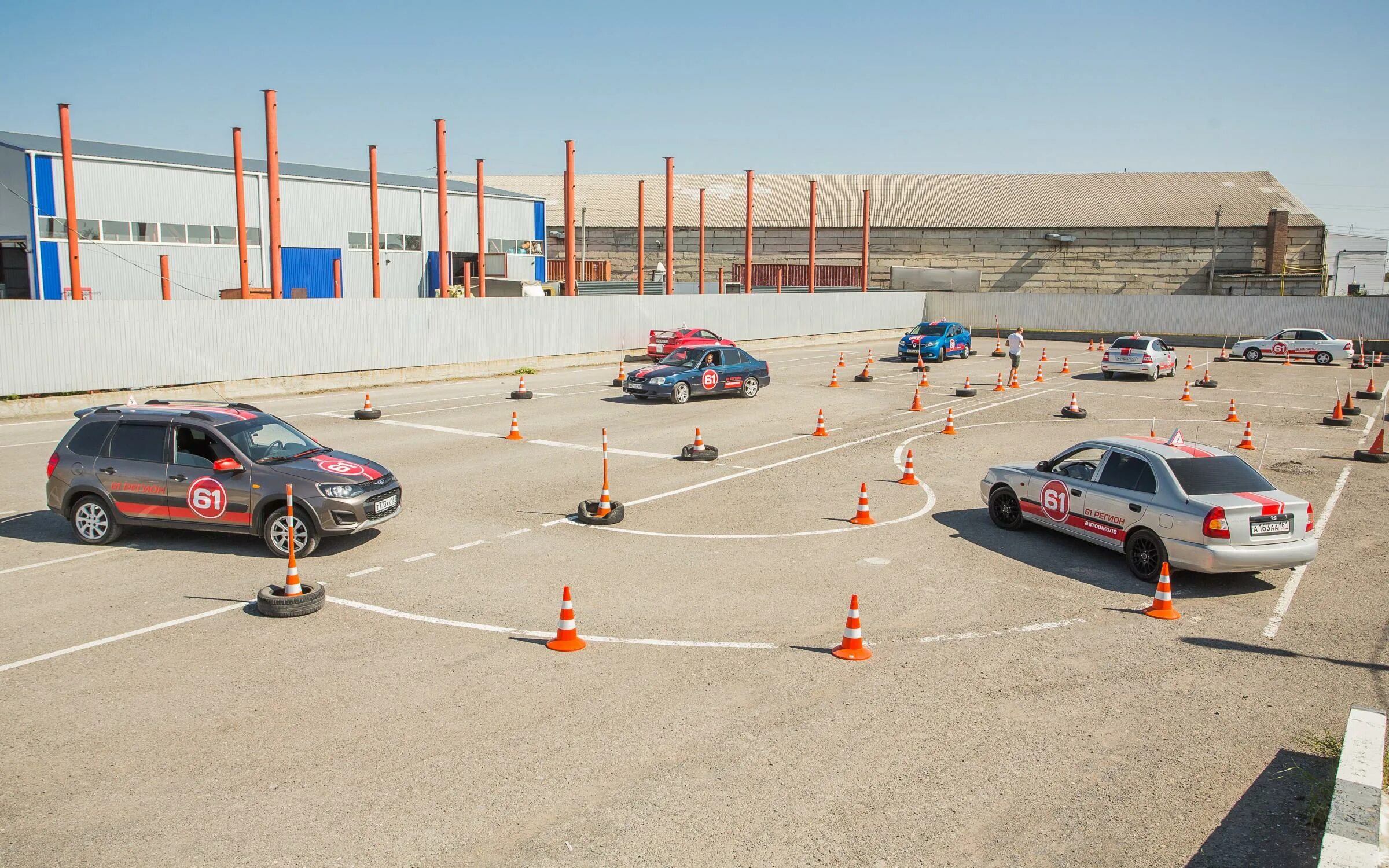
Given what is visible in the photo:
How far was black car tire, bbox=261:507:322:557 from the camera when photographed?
38.9ft

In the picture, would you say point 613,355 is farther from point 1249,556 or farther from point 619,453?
point 1249,556

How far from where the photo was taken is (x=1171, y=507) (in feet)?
37.0

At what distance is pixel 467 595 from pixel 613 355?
102 ft

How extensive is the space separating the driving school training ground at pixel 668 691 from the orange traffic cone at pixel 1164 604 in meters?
0.14

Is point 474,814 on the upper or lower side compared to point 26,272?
lower

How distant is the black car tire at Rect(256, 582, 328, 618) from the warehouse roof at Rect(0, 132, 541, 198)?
36.0 m

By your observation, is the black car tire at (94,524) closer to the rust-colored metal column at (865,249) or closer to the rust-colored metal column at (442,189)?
the rust-colored metal column at (442,189)

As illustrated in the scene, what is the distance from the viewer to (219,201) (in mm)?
42781

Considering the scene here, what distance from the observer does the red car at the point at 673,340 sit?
37.7 m

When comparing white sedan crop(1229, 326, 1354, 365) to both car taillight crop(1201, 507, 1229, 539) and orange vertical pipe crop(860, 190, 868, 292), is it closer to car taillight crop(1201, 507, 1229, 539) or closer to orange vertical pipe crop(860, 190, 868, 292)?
orange vertical pipe crop(860, 190, 868, 292)

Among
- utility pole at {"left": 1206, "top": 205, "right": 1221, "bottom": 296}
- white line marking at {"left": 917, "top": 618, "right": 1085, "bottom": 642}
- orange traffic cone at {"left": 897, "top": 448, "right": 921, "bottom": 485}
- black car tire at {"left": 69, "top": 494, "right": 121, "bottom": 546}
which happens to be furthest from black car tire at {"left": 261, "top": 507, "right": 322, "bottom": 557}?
utility pole at {"left": 1206, "top": 205, "right": 1221, "bottom": 296}

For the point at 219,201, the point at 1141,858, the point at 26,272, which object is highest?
the point at 219,201

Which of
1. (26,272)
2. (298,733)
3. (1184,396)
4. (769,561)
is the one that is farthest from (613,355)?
(298,733)

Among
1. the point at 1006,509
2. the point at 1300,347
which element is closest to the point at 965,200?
the point at 1300,347
